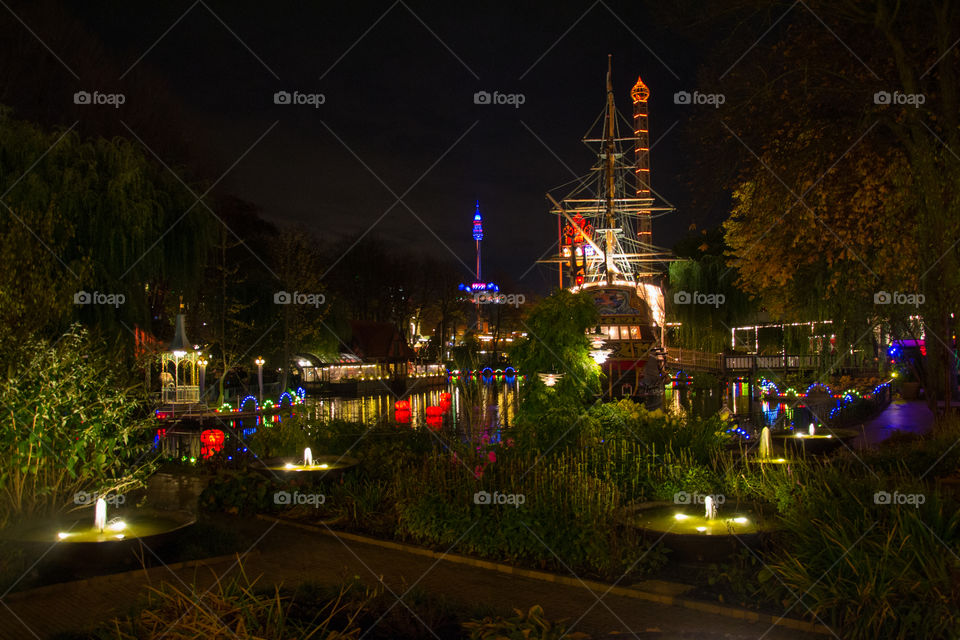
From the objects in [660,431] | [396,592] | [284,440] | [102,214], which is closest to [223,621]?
[396,592]

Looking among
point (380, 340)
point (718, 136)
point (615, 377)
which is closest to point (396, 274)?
point (380, 340)

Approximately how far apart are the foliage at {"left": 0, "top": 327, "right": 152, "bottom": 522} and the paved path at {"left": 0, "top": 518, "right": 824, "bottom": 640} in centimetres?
158

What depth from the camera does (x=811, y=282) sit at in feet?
65.9

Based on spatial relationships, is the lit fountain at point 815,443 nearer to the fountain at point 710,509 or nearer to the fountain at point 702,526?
the fountain at point 702,526

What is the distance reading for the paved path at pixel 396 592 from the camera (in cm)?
596

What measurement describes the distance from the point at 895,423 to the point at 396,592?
18.9m

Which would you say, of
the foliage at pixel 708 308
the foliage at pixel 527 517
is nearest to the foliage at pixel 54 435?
the foliage at pixel 527 517

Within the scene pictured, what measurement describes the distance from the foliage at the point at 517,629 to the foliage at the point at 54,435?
16.6 feet

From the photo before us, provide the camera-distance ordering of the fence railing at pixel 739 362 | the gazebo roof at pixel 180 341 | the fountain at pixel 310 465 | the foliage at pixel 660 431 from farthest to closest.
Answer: the fence railing at pixel 739 362
the gazebo roof at pixel 180 341
the foliage at pixel 660 431
the fountain at pixel 310 465

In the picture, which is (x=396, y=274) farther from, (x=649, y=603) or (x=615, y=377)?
(x=649, y=603)

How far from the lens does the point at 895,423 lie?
21109mm

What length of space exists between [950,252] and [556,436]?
23.2 ft

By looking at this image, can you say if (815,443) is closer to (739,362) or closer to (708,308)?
(739,362)

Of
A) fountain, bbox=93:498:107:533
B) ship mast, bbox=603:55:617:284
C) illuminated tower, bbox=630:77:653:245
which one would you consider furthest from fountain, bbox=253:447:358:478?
illuminated tower, bbox=630:77:653:245
